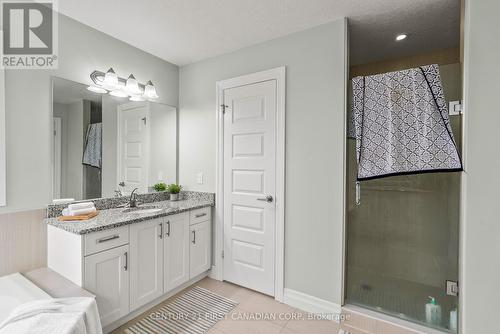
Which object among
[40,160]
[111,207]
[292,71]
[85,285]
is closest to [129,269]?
[85,285]

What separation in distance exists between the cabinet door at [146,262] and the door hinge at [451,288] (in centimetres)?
248

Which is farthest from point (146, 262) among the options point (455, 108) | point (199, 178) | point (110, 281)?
point (455, 108)

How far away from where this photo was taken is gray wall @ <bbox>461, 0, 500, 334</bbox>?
1.36 meters

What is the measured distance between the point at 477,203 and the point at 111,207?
2977mm

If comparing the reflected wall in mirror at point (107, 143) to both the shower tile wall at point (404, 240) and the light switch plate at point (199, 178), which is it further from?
the shower tile wall at point (404, 240)

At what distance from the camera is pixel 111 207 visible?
2.34m

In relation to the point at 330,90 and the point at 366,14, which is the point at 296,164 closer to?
the point at 330,90

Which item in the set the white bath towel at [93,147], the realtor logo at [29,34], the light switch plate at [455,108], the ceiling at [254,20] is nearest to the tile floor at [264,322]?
the white bath towel at [93,147]

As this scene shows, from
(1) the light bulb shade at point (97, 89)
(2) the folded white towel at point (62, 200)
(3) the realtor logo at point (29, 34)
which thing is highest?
(3) the realtor logo at point (29, 34)

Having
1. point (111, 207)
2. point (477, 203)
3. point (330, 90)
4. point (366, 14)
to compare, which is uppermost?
point (366, 14)

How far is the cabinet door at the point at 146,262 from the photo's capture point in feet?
6.27

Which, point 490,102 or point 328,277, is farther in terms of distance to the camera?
point 328,277

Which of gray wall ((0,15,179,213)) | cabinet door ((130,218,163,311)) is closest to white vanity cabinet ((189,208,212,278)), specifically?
cabinet door ((130,218,163,311))

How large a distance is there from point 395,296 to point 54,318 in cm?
248
